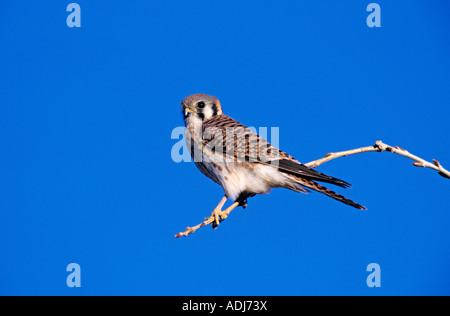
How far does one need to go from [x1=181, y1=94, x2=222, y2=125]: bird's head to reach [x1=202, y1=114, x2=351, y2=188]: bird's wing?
0.36 ft

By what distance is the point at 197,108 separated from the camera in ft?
14.9

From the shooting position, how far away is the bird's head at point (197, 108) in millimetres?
4539

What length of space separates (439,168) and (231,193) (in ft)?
6.01

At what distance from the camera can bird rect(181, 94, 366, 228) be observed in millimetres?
3848

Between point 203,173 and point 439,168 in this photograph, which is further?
point 203,173

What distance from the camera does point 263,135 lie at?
436 centimetres

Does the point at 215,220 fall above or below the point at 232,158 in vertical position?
below

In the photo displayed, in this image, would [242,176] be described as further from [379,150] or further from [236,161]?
[379,150]

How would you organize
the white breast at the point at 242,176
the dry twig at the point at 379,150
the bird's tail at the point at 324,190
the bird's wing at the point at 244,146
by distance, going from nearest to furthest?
the dry twig at the point at 379,150, the bird's tail at the point at 324,190, the bird's wing at the point at 244,146, the white breast at the point at 242,176

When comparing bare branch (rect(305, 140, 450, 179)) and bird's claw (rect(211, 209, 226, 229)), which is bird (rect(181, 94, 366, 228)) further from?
bare branch (rect(305, 140, 450, 179))

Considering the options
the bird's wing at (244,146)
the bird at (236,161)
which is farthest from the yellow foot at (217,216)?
the bird's wing at (244,146)

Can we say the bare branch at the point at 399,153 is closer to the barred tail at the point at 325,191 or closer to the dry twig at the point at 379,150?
the dry twig at the point at 379,150
